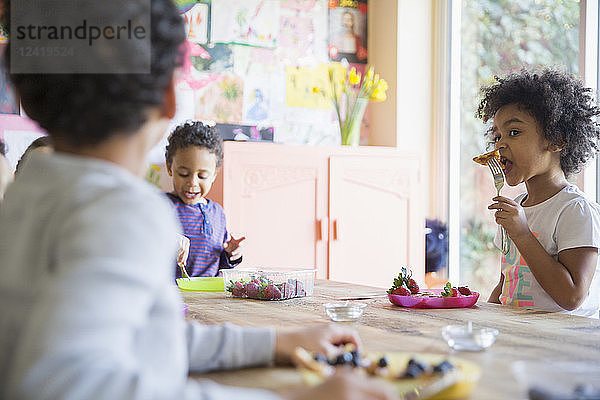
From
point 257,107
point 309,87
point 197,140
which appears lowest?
point 197,140

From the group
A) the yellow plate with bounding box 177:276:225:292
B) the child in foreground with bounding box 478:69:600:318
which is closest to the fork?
the child in foreground with bounding box 478:69:600:318

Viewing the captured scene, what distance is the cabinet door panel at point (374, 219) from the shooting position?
3.55 metres

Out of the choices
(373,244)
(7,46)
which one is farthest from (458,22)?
(7,46)

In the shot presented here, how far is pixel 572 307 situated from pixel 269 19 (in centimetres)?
266

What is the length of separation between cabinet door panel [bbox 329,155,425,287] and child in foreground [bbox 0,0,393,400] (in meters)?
2.75

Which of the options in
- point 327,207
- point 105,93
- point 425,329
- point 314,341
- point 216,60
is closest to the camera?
point 105,93

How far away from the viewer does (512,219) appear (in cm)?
189

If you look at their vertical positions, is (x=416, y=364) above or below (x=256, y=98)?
below

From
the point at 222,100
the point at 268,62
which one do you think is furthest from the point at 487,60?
the point at 222,100

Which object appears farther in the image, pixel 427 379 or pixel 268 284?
pixel 268 284

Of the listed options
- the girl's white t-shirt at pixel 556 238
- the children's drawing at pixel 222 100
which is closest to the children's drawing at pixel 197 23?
the children's drawing at pixel 222 100

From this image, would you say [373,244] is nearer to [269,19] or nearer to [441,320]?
[269,19]

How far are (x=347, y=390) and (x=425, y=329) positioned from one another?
26.1 inches

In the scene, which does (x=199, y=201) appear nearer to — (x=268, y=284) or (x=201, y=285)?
(x=201, y=285)
